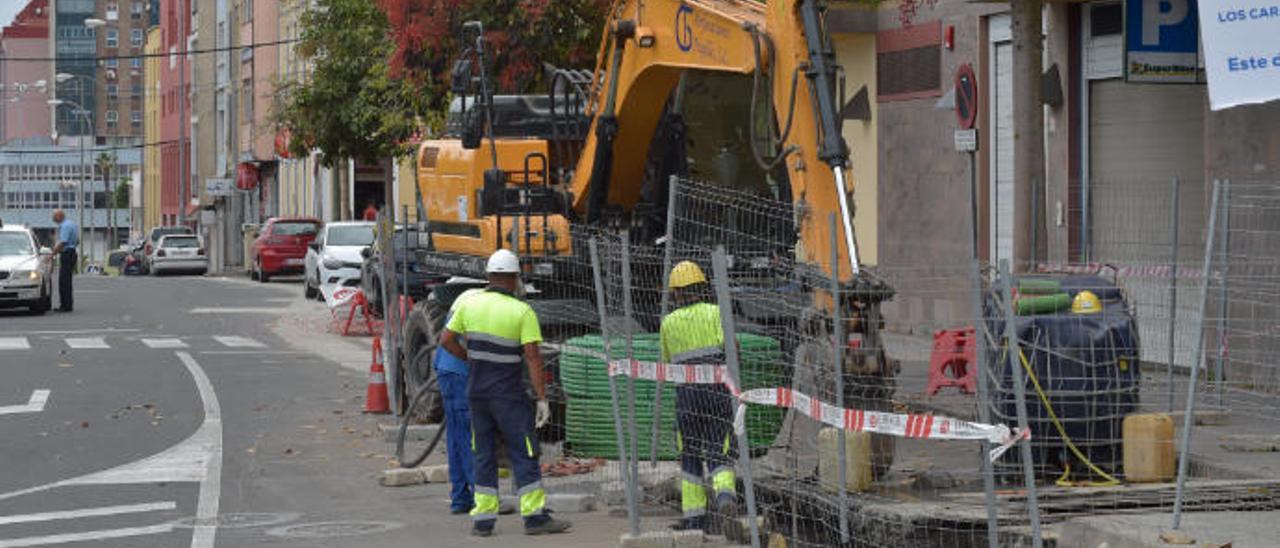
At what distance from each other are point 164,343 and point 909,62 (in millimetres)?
10511

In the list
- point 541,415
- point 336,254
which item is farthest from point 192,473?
point 336,254

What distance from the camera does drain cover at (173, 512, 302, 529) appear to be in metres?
13.2

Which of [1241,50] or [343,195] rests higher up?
[343,195]

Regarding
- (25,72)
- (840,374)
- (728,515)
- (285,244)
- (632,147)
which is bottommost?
(728,515)

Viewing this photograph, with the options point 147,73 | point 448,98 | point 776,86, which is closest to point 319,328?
point 448,98

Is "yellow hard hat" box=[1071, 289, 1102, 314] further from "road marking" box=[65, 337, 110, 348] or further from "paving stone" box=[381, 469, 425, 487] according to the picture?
"road marking" box=[65, 337, 110, 348]

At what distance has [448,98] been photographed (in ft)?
98.7

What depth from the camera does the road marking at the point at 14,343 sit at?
27781 mm

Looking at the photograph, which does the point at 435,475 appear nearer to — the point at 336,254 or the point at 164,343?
the point at 164,343

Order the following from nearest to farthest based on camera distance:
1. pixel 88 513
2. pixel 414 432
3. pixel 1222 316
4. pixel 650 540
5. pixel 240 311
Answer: pixel 1222 316, pixel 650 540, pixel 88 513, pixel 414 432, pixel 240 311

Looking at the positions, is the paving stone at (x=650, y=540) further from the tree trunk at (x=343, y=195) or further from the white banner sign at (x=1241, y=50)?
the tree trunk at (x=343, y=195)

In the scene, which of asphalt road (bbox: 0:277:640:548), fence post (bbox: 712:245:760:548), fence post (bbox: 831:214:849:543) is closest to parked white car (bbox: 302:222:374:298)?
asphalt road (bbox: 0:277:640:548)

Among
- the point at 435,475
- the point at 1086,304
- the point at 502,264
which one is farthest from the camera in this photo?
the point at 435,475

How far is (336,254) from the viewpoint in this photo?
40.9 meters
